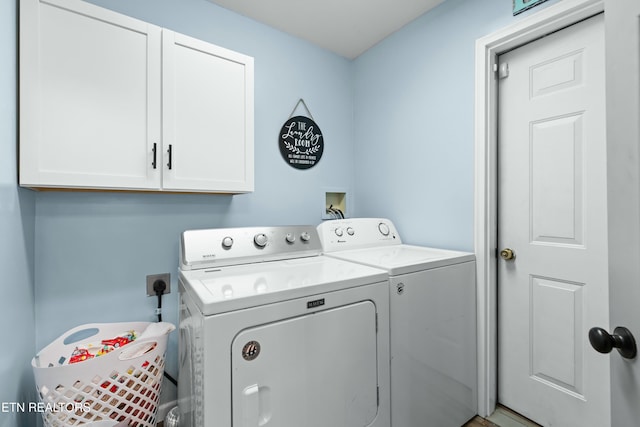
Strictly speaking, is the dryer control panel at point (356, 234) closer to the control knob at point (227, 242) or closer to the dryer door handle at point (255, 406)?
the control knob at point (227, 242)

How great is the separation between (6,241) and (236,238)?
33.3 inches

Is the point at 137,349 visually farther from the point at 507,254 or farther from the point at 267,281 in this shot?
the point at 507,254

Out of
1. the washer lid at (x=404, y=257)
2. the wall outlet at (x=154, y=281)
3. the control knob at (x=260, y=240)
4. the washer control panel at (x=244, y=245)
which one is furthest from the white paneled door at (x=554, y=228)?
the wall outlet at (x=154, y=281)

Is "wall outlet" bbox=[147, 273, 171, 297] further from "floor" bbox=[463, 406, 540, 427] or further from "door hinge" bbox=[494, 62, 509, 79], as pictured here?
"door hinge" bbox=[494, 62, 509, 79]

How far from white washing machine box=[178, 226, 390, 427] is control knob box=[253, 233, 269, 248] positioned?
0.16 metres

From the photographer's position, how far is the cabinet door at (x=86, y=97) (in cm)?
111

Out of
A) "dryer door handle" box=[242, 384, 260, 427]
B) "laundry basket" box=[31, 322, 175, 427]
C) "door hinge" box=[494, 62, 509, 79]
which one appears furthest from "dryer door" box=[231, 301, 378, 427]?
"door hinge" box=[494, 62, 509, 79]

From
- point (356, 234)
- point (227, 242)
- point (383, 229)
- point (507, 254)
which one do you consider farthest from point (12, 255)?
point (507, 254)

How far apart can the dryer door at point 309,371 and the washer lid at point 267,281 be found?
10 cm

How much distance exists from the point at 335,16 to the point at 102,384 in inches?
92.8

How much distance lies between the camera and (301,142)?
7.29ft

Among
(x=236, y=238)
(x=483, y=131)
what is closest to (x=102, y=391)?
(x=236, y=238)

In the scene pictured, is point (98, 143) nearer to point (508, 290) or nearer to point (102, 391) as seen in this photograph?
point (102, 391)

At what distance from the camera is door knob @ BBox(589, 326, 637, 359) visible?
25.2 inches
